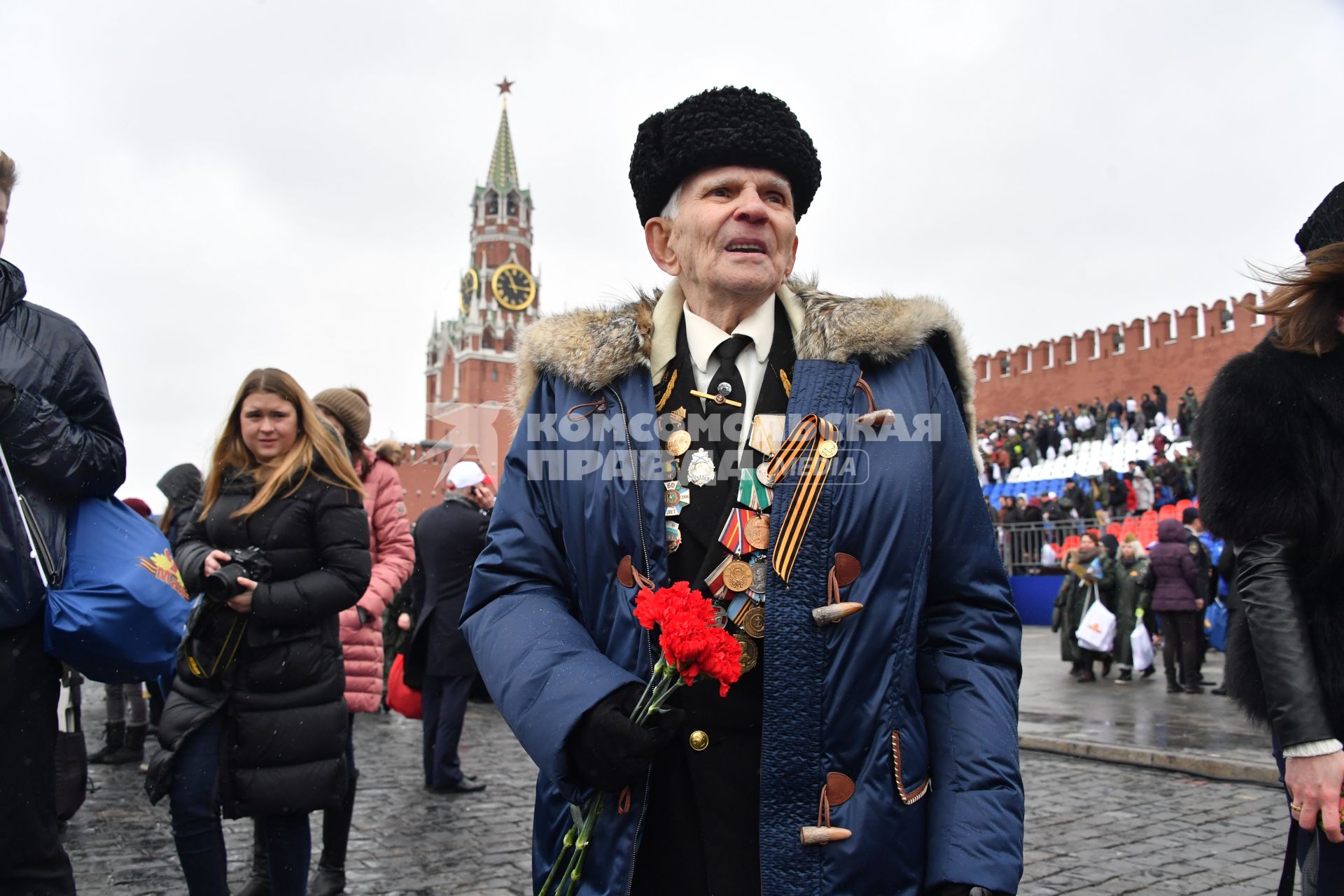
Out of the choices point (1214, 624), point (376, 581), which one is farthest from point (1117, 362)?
point (376, 581)

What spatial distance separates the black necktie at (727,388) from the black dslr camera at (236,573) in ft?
6.72

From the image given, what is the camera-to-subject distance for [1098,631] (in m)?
10.7

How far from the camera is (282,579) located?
347 centimetres

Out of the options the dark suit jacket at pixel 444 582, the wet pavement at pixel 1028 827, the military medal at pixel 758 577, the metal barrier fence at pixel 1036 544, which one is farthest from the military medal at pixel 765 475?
the metal barrier fence at pixel 1036 544

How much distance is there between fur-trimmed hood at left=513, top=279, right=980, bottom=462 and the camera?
1.83 metres

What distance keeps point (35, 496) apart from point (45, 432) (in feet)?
0.53

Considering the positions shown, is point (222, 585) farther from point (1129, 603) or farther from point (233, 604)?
point (1129, 603)

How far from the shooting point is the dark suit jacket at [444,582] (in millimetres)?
5805

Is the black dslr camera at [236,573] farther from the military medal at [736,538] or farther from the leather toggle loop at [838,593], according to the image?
the leather toggle loop at [838,593]

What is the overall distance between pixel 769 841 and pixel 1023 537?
63.7 feet

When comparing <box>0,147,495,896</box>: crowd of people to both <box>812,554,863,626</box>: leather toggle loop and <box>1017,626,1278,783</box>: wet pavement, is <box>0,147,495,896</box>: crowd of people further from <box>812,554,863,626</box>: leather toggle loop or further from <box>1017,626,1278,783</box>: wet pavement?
<box>1017,626,1278,783</box>: wet pavement

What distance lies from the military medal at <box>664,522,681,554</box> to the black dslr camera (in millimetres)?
2036

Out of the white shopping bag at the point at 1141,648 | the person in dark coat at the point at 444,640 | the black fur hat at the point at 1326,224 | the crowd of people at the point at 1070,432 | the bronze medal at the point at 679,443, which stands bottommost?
the white shopping bag at the point at 1141,648

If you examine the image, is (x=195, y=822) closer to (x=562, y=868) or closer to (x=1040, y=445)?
(x=562, y=868)
